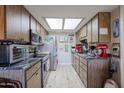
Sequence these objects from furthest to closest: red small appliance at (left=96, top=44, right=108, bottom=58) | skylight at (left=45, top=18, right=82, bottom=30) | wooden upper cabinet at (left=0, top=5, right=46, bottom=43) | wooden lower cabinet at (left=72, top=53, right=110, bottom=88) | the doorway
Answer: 1. the doorway
2. skylight at (left=45, top=18, right=82, bottom=30)
3. red small appliance at (left=96, top=44, right=108, bottom=58)
4. wooden lower cabinet at (left=72, top=53, right=110, bottom=88)
5. wooden upper cabinet at (left=0, top=5, right=46, bottom=43)

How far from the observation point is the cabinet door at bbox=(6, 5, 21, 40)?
2281mm

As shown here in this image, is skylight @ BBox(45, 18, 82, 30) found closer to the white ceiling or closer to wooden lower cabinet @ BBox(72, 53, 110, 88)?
the white ceiling

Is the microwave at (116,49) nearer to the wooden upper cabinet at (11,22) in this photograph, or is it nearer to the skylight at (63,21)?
the skylight at (63,21)

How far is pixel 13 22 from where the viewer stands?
8.25ft

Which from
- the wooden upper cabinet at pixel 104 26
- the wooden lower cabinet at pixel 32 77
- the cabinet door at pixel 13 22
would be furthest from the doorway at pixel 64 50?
the cabinet door at pixel 13 22

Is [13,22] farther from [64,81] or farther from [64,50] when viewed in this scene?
[64,50]

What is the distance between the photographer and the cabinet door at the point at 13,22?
2281 millimetres

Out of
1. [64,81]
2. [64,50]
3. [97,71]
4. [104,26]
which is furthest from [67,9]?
[64,50]

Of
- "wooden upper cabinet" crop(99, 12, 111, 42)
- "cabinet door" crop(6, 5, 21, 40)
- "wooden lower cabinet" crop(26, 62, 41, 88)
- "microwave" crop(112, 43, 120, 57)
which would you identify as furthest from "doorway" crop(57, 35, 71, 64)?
"cabinet door" crop(6, 5, 21, 40)

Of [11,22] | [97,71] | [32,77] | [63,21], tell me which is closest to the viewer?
[11,22]

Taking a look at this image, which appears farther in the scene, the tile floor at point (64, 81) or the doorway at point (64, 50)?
the doorway at point (64, 50)

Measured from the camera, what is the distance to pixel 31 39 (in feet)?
13.0
